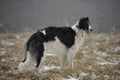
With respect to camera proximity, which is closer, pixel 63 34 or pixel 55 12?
pixel 63 34

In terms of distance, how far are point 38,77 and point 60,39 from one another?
1666 mm

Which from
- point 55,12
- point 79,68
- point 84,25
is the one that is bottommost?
point 79,68

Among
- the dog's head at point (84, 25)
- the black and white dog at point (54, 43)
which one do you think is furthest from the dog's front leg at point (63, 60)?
the dog's head at point (84, 25)

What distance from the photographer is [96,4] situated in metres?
44.3

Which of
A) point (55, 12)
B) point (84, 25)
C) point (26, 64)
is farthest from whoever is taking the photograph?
point (55, 12)

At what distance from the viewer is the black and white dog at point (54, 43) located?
8023 mm

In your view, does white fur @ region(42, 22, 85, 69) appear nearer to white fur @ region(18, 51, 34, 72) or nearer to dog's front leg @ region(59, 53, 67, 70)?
dog's front leg @ region(59, 53, 67, 70)

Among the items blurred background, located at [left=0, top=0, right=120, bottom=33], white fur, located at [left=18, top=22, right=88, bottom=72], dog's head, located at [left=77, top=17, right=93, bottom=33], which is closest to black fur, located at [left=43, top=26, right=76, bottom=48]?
white fur, located at [left=18, top=22, right=88, bottom=72]

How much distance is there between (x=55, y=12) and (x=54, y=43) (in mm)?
34558

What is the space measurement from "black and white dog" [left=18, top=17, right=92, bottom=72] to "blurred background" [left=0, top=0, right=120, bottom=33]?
81.1 feet

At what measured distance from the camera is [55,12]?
42844 mm

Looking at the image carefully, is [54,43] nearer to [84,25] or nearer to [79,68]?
[84,25]

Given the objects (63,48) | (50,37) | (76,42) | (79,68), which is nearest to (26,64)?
(50,37)

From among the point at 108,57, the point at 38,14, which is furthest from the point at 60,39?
the point at 38,14
